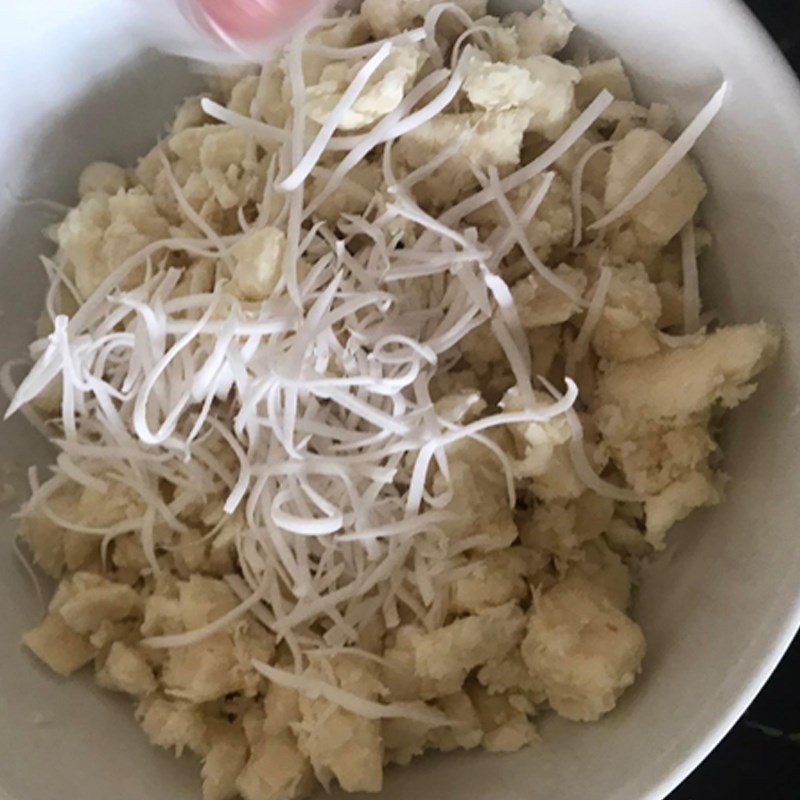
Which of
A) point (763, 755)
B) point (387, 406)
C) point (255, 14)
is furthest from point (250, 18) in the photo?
point (763, 755)

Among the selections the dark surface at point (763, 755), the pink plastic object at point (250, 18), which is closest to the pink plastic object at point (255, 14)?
the pink plastic object at point (250, 18)

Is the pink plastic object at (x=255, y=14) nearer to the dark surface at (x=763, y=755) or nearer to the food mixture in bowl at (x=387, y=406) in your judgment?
the food mixture in bowl at (x=387, y=406)

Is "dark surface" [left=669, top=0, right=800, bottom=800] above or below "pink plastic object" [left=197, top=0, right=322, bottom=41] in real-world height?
below

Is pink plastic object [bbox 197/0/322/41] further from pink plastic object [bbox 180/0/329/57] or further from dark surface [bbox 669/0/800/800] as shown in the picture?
dark surface [bbox 669/0/800/800]

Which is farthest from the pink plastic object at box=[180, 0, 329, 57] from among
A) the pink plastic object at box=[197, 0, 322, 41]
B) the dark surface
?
the dark surface

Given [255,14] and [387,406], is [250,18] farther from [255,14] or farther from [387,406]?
[387,406]
